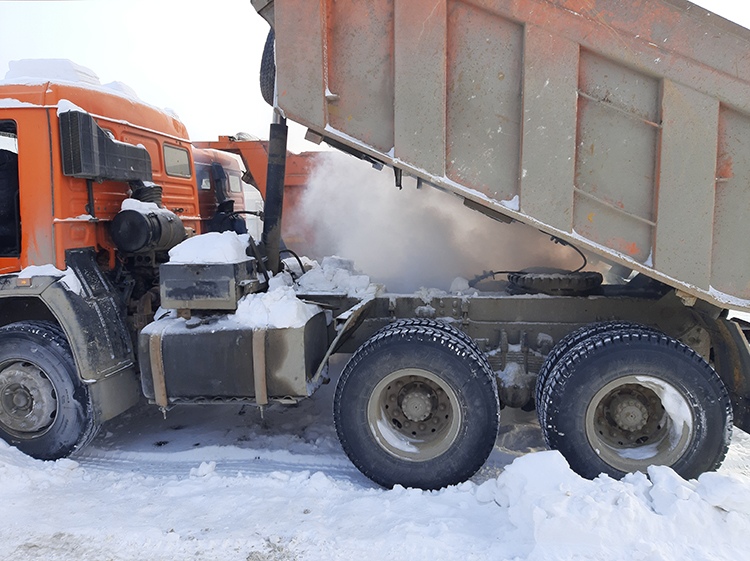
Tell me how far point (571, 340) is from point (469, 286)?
1103 mm

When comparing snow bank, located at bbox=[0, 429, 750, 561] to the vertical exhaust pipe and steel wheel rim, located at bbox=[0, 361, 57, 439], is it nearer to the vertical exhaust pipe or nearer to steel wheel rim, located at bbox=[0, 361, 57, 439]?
steel wheel rim, located at bbox=[0, 361, 57, 439]

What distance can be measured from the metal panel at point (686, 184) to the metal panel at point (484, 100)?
91 centimetres

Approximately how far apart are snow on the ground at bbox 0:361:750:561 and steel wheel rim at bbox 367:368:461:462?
0.30 metres

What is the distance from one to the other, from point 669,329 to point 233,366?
10.9ft

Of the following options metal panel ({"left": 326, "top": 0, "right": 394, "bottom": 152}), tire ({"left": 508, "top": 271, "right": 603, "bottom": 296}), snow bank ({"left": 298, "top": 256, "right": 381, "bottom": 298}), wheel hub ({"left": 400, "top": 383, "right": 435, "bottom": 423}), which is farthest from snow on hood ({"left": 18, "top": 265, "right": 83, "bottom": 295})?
tire ({"left": 508, "top": 271, "right": 603, "bottom": 296})

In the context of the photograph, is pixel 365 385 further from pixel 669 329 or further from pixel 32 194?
pixel 32 194

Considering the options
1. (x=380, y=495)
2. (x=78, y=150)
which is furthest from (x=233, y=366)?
(x=78, y=150)

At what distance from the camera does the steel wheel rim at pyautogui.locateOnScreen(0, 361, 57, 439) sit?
4.16 m

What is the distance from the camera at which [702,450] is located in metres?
3.54

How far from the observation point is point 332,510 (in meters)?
3.44

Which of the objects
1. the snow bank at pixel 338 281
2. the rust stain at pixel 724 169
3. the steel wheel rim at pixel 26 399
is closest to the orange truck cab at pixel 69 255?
the steel wheel rim at pixel 26 399

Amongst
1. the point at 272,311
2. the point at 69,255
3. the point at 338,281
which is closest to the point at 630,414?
the point at 338,281

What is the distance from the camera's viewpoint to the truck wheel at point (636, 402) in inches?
138

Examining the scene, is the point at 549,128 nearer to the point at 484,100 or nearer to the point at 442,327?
the point at 484,100
